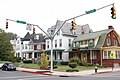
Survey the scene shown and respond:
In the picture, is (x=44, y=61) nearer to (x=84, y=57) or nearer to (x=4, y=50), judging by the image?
(x=84, y=57)

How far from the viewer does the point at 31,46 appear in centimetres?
8131

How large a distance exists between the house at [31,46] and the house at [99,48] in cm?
1967

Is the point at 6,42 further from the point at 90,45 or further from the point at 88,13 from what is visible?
the point at 88,13

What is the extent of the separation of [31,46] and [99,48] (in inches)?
1324

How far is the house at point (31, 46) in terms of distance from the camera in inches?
3048

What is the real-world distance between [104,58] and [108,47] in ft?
7.45

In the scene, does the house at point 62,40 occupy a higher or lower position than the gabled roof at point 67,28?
lower

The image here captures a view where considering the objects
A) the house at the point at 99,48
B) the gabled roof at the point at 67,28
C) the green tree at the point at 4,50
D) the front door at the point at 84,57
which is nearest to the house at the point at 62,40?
the gabled roof at the point at 67,28

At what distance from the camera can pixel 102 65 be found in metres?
51.3

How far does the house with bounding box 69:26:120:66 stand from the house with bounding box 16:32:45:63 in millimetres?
19670

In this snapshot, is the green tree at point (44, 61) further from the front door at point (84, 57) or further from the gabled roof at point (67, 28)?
the gabled roof at point (67, 28)

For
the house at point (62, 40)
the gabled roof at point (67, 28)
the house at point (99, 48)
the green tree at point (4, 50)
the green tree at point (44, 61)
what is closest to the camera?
the green tree at point (44, 61)

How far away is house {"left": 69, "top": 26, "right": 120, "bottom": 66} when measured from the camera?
51.4m

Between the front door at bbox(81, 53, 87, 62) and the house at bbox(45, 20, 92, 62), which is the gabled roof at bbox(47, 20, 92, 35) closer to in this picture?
the house at bbox(45, 20, 92, 62)
